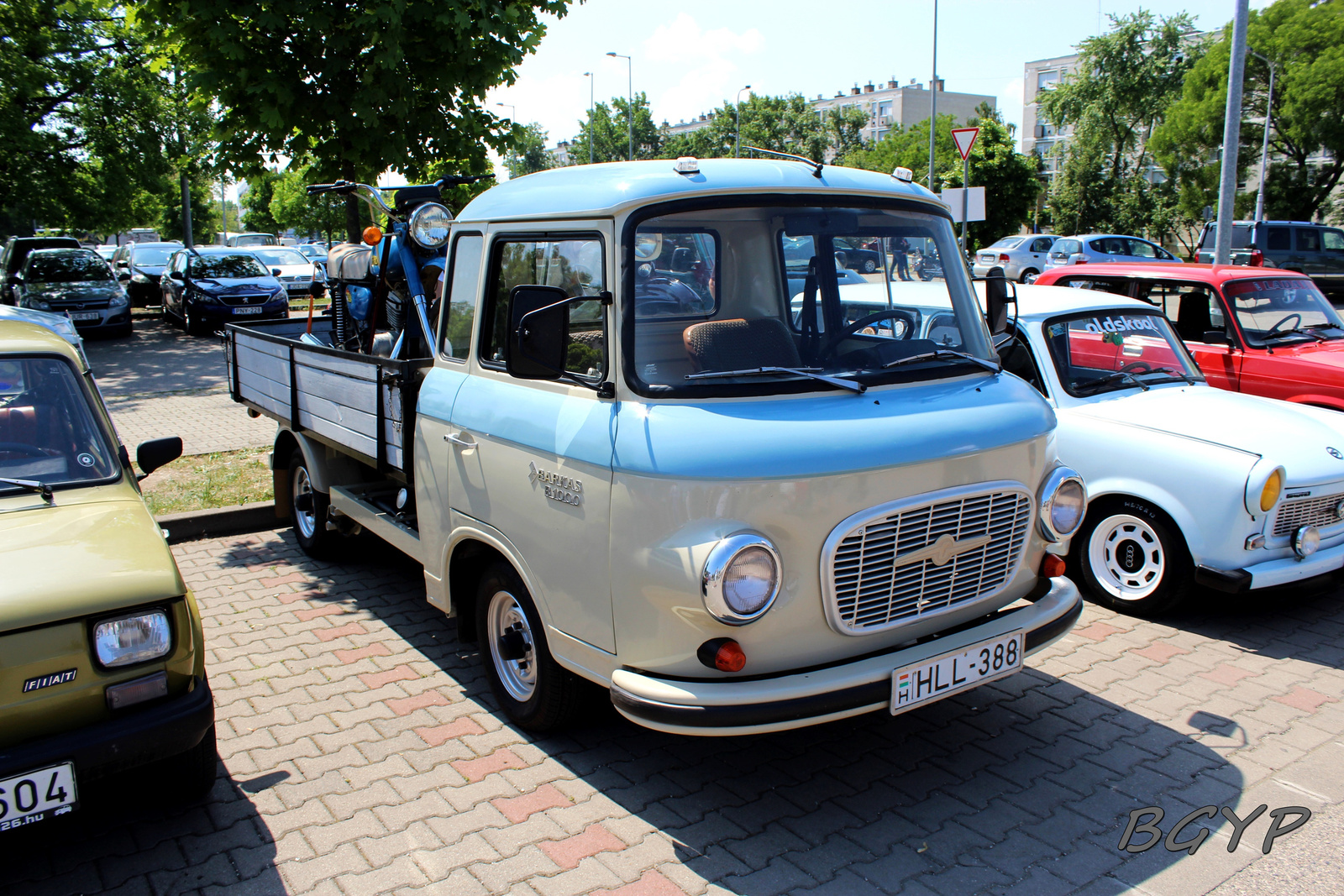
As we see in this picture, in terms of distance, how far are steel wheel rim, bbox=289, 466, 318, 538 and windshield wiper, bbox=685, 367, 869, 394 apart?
411 centimetres

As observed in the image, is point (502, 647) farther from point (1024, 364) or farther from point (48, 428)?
point (1024, 364)

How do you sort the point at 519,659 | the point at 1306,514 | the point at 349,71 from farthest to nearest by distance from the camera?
the point at 349,71, the point at 1306,514, the point at 519,659

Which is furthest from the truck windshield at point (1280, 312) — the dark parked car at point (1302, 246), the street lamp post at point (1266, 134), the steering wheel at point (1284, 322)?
the street lamp post at point (1266, 134)

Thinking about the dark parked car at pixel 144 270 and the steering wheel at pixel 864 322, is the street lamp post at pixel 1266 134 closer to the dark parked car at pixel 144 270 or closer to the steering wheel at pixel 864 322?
the dark parked car at pixel 144 270

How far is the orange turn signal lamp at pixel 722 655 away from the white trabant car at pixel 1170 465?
2.37m

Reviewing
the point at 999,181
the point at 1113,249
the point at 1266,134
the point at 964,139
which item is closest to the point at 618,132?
the point at 999,181

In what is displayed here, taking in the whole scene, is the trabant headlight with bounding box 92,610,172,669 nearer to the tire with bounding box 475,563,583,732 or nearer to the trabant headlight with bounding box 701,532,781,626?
the tire with bounding box 475,563,583,732

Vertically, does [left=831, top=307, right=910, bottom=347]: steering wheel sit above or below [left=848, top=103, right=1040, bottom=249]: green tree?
below

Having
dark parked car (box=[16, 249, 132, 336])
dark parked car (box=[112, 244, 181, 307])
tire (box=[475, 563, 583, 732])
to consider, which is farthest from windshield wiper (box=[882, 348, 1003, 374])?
dark parked car (box=[112, 244, 181, 307])

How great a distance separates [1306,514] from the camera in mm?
5297

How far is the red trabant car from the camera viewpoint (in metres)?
7.15

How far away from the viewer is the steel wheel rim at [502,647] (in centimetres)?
417

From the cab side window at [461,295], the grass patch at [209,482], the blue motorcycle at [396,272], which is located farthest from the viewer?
the grass patch at [209,482]

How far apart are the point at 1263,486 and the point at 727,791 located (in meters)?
3.42
